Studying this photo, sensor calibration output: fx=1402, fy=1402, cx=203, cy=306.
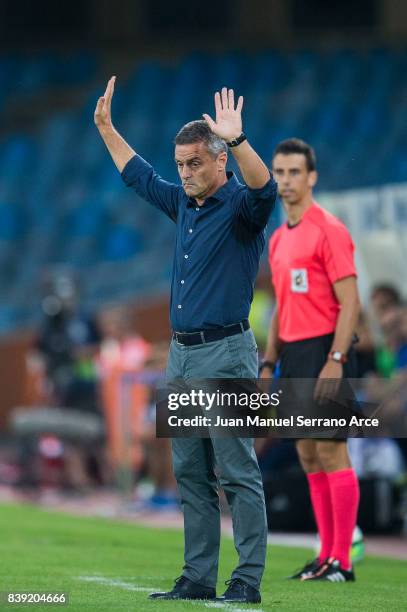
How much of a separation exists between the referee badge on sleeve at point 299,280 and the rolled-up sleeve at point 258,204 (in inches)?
54.0

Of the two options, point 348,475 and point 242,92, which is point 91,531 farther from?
point 242,92

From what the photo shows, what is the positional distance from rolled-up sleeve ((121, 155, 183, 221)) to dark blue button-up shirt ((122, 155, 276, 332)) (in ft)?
0.75

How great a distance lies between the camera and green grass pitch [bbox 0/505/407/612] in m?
5.91

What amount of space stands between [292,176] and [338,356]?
114cm

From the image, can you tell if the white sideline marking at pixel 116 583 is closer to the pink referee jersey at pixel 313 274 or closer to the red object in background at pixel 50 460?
the pink referee jersey at pixel 313 274

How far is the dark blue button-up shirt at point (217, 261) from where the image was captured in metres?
5.92

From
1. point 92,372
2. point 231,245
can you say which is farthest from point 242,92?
point 231,245

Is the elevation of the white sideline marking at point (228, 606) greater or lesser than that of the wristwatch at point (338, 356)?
lesser

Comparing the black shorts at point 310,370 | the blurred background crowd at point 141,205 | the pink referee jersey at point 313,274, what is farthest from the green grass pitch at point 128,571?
the pink referee jersey at point 313,274

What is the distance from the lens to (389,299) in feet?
33.0

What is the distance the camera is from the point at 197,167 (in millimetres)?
5926

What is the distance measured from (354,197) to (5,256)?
10021 mm

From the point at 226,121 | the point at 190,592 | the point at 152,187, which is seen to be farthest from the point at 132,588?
the point at 226,121

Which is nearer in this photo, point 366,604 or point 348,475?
point 366,604
